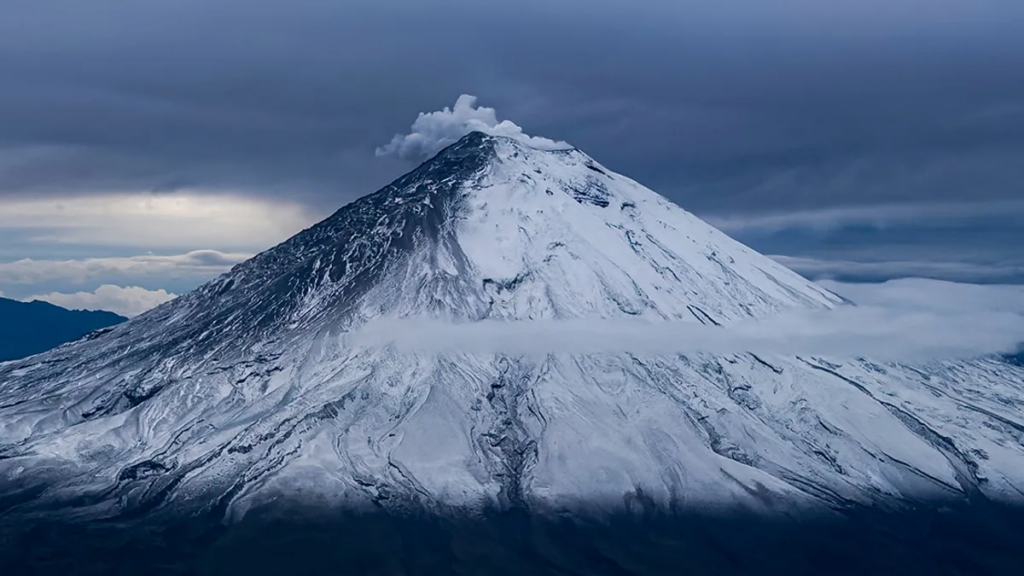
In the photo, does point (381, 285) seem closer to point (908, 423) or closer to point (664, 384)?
point (664, 384)

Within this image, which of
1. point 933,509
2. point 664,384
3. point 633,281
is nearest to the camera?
point 933,509

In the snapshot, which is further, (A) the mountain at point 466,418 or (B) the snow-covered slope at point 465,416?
(B) the snow-covered slope at point 465,416

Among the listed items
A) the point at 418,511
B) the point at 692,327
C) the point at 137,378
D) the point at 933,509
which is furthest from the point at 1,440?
the point at 933,509

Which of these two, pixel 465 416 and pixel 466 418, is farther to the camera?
pixel 465 416

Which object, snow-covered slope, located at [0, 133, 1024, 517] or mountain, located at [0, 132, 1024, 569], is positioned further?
snow-covered slope, located at [0, 133, 1024, 517]

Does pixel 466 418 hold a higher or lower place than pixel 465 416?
lower
